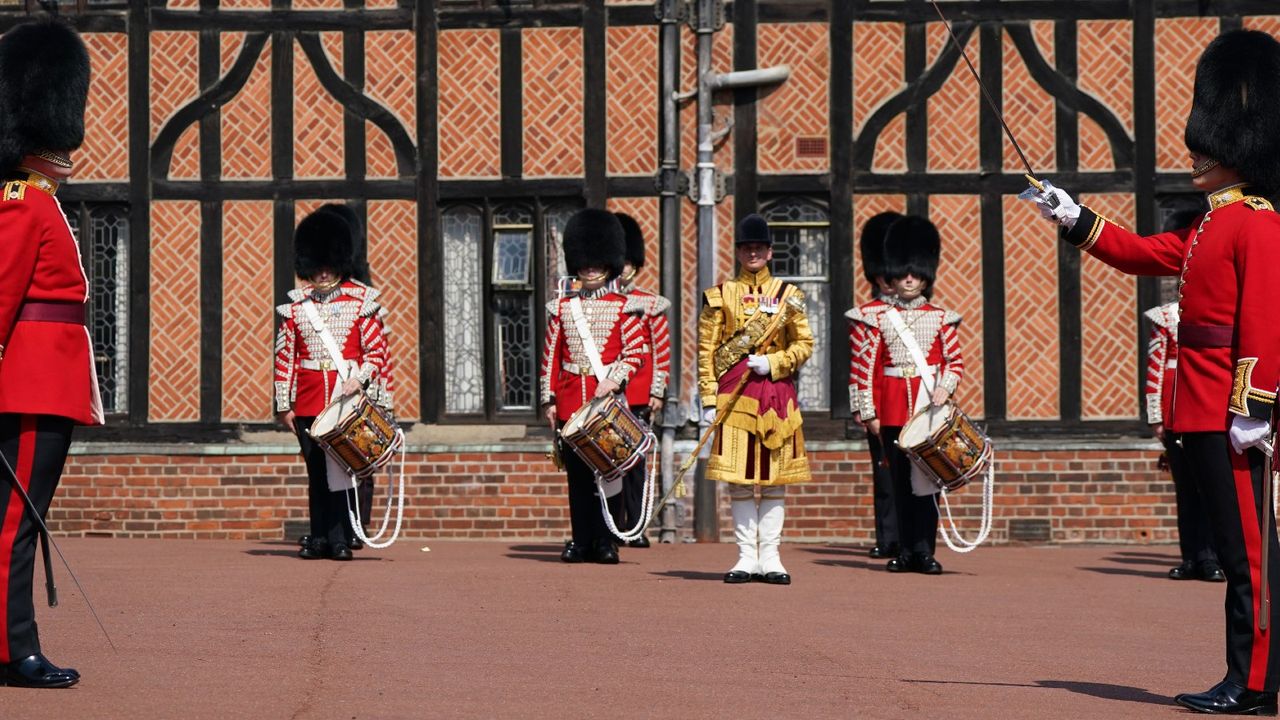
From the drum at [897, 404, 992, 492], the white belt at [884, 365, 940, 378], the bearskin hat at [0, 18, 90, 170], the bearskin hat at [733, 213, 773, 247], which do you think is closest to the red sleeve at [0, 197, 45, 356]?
the bearskin hat at [0, 18, 90, 170]

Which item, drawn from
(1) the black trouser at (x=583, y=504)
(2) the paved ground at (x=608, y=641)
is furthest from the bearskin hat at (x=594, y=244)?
(2) the paved ground at (x=608, y=641)

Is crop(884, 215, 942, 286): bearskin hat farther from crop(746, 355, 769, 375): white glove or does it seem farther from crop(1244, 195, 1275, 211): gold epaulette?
crop(1244, 195, 1275, 211): gold epaulette

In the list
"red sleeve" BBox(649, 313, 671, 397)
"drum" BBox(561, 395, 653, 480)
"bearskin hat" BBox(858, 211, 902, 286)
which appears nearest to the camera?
"drum" BBox(561, 395, 653, 480)

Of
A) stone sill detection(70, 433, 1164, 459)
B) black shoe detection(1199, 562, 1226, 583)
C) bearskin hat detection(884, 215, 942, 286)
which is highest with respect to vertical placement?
bearskin hat detection(884, 215, 942, 286)

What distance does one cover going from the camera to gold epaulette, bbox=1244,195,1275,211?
22.4 feet

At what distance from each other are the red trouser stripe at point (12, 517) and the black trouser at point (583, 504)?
525 centimetres

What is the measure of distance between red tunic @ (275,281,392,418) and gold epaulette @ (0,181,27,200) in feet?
16.3

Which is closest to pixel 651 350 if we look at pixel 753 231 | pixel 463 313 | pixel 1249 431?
pixel 753 231

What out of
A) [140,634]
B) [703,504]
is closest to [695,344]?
[703,504]

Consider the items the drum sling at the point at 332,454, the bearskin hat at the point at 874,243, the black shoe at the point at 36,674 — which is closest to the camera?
the black shoe at the point at 36,674

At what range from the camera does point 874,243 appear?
13.6 meters

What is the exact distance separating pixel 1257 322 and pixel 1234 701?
1.20m

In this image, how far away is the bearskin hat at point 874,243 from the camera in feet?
43.8

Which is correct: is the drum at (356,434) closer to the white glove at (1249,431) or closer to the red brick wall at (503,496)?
the red brick wall at (503,496)
